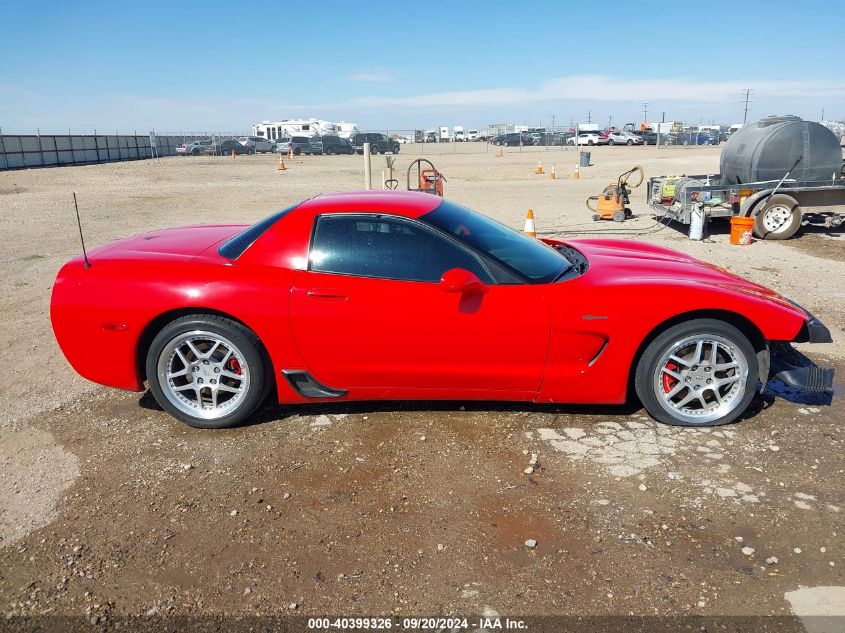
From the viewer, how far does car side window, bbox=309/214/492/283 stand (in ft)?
12.8

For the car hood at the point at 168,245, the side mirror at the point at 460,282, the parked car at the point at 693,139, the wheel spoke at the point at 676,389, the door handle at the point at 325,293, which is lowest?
the wheel spoke at the point at 676,389

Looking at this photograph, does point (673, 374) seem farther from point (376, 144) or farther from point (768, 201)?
point (376, 144)

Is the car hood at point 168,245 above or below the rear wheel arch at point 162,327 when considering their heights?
above

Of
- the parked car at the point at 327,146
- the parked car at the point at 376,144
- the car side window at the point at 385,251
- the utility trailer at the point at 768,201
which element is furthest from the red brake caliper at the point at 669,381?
the parked car at the point at 327,146

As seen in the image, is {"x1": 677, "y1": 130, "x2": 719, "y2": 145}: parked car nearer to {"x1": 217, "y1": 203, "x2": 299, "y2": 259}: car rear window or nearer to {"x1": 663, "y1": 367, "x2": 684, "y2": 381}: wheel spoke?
{"x1": 663, "y1": 367, "x2": 684, "y2": 381}: wheel spoke

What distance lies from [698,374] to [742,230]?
25.1 feet

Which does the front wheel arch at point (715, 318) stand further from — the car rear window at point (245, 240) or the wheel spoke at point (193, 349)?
the wheel spoke at point (193, 349)

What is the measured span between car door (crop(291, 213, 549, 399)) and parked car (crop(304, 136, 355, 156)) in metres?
47.3

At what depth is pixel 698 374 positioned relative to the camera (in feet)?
13.0

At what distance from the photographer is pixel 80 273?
4.13 m

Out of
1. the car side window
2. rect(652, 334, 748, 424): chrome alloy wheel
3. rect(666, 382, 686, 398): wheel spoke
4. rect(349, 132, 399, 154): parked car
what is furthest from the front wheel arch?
rect(349, 132, 399, 154): parked car

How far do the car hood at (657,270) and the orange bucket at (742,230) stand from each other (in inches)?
259

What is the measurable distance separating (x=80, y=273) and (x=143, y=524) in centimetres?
179

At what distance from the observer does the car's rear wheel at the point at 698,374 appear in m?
3.88
